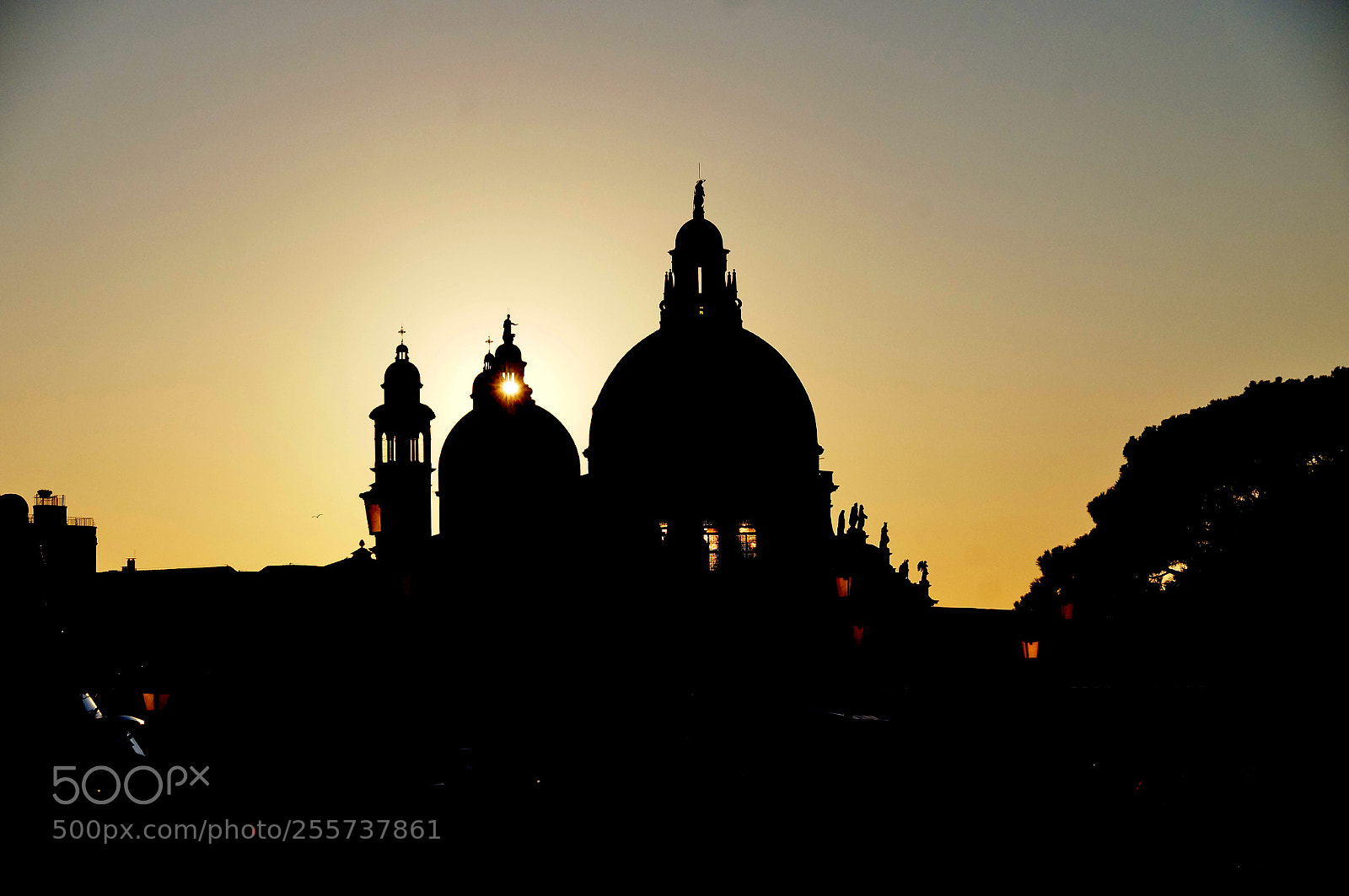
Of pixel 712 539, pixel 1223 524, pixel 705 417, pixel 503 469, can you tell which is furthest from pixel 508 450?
pixel 1223 524

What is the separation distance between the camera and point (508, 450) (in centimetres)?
6269

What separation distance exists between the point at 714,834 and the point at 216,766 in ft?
31.2

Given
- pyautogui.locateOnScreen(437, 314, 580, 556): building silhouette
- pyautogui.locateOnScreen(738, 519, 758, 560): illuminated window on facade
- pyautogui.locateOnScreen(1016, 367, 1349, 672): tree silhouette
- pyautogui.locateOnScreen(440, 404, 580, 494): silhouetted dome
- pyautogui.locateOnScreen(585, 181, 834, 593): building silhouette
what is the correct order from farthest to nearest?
pyautogui.locateOnScreen(738, 519, 758, 560): illuminated window on facade < pyautogui.locateOnScreen(585, 181, 834, 593): building silhouette < pyautogui.locateOnScreen(440, 404, 580, 494): silhouetted dome < pyautogui.locateOnScreen(437, 314, 580, 556): building silhouette < pyautogui.locateOnScreen(1016, 367, 1349, 672): tree silhouette

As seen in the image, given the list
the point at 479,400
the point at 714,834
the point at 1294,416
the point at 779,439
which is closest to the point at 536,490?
the point at 479,400

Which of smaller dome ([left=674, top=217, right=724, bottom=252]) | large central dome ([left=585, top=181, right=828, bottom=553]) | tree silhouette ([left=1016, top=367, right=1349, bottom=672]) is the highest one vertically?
smaller dome ([left=674, top=217, right=724, bottom=252])

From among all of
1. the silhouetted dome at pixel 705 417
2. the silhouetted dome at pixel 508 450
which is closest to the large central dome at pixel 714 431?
the silhouetted dome at pixel 705 417

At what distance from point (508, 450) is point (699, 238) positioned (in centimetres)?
1673

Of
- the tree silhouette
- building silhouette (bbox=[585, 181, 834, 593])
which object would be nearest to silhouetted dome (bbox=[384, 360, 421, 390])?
building silhouette (bbox=[585, 181, 834, 593])

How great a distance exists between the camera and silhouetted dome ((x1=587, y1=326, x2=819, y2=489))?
2653 inches

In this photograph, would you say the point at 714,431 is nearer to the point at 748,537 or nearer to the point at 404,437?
the point at 748,537

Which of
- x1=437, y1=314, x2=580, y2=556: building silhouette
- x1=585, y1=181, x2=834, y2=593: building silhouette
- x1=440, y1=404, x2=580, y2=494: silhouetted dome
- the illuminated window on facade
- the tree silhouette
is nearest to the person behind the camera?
the tree silhouette

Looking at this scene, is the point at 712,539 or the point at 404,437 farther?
the point at 712,539

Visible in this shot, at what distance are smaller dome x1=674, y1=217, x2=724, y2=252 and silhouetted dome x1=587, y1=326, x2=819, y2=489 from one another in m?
6.04

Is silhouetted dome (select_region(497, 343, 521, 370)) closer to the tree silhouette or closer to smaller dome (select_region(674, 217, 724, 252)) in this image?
smaller dome (select_region(674, 217, 724, 252))
